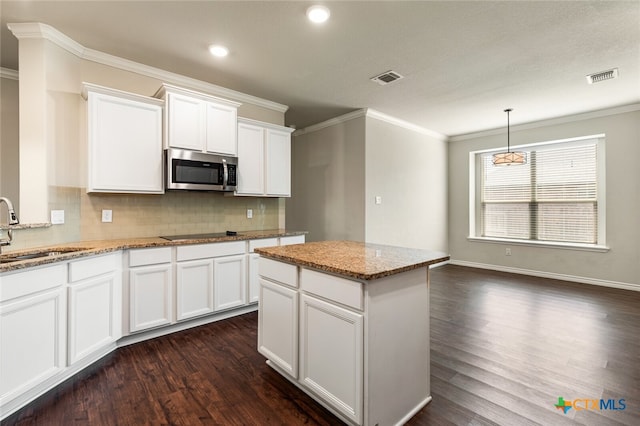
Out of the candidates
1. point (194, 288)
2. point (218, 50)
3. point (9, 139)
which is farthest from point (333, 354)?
point (9, 139)

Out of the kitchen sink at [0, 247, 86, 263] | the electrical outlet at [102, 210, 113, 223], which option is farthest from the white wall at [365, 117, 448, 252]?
the kitchen sink at [0, 247, 86, 263]

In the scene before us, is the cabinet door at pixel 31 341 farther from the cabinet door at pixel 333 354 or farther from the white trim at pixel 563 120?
the white trim at pixel 563 120

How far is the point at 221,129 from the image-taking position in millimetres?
3287

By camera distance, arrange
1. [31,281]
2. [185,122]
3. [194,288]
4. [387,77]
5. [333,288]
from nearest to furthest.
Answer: [333,288] < [31,281] < [194,288] < [185,122] < [387,77]

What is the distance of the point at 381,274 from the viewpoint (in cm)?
145

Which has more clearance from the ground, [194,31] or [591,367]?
[194,31]

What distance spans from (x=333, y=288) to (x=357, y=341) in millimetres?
298

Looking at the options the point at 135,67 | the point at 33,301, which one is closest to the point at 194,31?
the point at 135,67

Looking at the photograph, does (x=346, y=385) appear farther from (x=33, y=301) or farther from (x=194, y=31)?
(x=194, y=31)

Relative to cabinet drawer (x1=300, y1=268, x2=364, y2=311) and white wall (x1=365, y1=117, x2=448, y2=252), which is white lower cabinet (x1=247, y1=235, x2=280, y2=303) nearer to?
cabinet drawer (x1=300, y1=268, x2=364, y2=311)

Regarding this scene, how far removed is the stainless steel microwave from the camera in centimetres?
293

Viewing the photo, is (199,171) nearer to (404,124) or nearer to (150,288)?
(150,288)

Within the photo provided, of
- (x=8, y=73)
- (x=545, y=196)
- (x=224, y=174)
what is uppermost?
(x=8, y=73)

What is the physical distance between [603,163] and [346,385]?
5.48m
